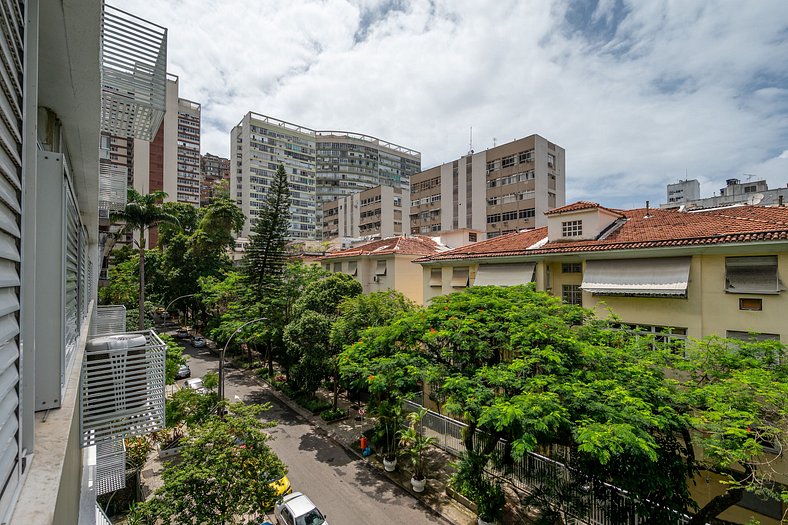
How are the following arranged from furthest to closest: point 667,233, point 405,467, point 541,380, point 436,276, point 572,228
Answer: point 436,276 < point 572,228 < point 405,467 < point 667,233 < point 541,380

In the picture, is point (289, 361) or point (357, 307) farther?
point (289, 361)

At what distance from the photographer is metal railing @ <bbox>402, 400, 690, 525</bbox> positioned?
8844 mm

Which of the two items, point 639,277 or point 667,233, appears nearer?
point 639,277

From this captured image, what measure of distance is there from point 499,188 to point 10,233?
39104mm

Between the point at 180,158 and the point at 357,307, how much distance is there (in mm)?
63839

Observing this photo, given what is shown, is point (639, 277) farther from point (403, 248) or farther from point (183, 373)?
point (183, 373)

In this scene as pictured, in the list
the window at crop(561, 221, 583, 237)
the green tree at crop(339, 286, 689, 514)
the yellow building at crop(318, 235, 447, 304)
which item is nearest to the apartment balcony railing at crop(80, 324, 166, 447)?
the green tree at crop(339, 286, 689, 514)

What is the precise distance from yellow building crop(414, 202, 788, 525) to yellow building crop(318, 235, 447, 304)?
7545 mm

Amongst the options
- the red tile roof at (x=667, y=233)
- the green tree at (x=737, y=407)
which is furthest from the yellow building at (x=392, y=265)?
the green tree at (x=737, y=407)

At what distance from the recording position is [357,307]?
15.9 meters

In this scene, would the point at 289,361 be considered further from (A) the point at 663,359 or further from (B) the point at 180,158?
(B) the point at 180,158

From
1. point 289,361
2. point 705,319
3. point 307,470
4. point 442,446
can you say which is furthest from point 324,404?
point 705,319

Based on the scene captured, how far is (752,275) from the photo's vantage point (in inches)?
414

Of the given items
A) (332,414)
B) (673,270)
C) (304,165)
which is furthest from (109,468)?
(304,165)
